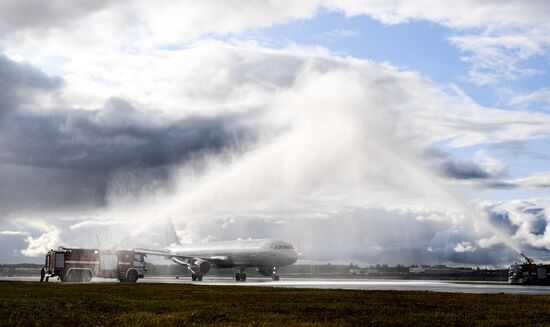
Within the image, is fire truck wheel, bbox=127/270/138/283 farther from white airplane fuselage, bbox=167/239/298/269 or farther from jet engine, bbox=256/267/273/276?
jet engine, bbox=256/267/273/276

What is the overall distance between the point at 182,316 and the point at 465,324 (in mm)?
13835

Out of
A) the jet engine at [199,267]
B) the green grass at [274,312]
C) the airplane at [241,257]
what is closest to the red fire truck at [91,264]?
the airplane at [241,257]

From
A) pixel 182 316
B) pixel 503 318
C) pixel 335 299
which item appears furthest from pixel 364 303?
pixel 182 316

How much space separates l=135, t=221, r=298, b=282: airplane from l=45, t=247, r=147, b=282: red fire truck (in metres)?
9.13

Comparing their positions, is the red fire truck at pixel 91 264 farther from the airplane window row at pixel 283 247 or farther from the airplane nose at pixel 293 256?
the airplane nose at pixel 293 256

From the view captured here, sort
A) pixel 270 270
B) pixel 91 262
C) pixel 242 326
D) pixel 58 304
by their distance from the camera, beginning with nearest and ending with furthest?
1. pixel 242 326
2. pixel 58 304
3. pixel 91 262
4. pixel 270 270

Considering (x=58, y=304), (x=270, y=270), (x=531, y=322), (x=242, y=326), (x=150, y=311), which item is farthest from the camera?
(x=270, y=270)

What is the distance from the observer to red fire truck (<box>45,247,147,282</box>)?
289 ft

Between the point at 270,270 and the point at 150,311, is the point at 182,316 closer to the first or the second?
the point at 150,311

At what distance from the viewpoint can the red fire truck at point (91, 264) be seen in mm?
87938

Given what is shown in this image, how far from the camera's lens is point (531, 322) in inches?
1156

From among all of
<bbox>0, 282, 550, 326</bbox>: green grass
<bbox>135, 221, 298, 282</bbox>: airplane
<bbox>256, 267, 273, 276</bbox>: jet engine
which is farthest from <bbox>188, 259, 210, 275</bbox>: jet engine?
<bbox>0, 282, 550, 326</bbox>: green grass

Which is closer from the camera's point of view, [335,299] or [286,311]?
[286,311]

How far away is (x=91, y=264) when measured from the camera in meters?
89.6
